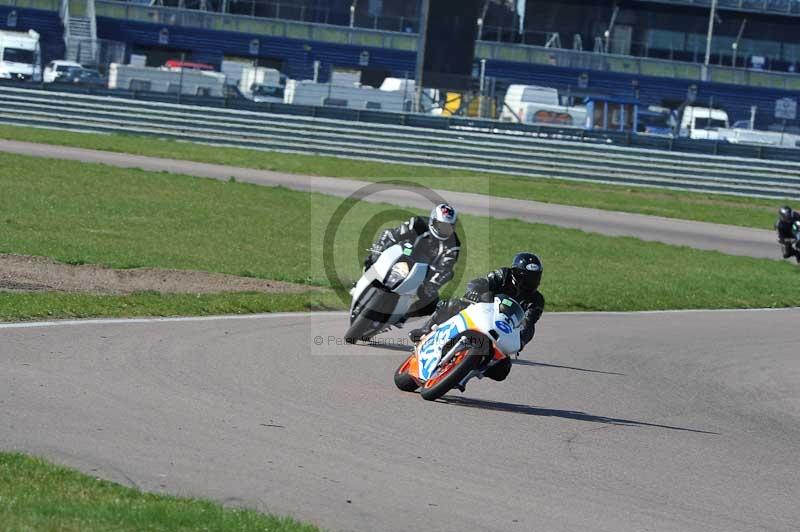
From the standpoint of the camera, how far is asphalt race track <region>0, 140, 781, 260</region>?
28203 millimetres

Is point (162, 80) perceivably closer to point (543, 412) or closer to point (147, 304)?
point (147, 304)

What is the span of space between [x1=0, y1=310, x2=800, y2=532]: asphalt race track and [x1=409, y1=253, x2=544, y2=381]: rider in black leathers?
0.60 metres

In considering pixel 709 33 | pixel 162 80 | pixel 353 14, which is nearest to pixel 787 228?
pixel 162 80

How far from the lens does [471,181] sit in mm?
35000

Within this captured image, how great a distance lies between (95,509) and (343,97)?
37.4m

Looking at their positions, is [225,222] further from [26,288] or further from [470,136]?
[470,136]

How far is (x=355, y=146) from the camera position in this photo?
3722 cm

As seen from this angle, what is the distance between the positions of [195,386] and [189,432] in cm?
159

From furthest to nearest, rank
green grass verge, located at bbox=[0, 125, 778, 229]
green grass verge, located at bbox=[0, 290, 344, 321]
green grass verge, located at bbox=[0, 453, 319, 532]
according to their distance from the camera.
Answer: green grass verge, located at bbox=[0, 125, 778, 229] < green grass verge, located at bbox=[0, 290, 344, 321] < green grass verge, located at bbox=[0, 453, 319, 532]

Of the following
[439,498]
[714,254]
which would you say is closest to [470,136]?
[714,254]

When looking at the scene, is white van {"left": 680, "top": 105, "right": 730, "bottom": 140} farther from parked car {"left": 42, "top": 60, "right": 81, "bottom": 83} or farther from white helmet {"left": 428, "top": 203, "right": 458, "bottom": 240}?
white helmet {"left": 428, "top": 203, "right": 458, "bottom": 240}

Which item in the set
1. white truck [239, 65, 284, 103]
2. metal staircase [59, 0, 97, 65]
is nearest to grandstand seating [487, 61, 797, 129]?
white truck [239, 65, 284, 103]

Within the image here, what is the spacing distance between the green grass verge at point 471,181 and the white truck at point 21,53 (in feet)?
48.0

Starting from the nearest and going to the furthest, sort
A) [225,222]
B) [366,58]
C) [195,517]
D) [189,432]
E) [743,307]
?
[195,517]
[189,432]
[743,307]
[225,222]
[366,58]
